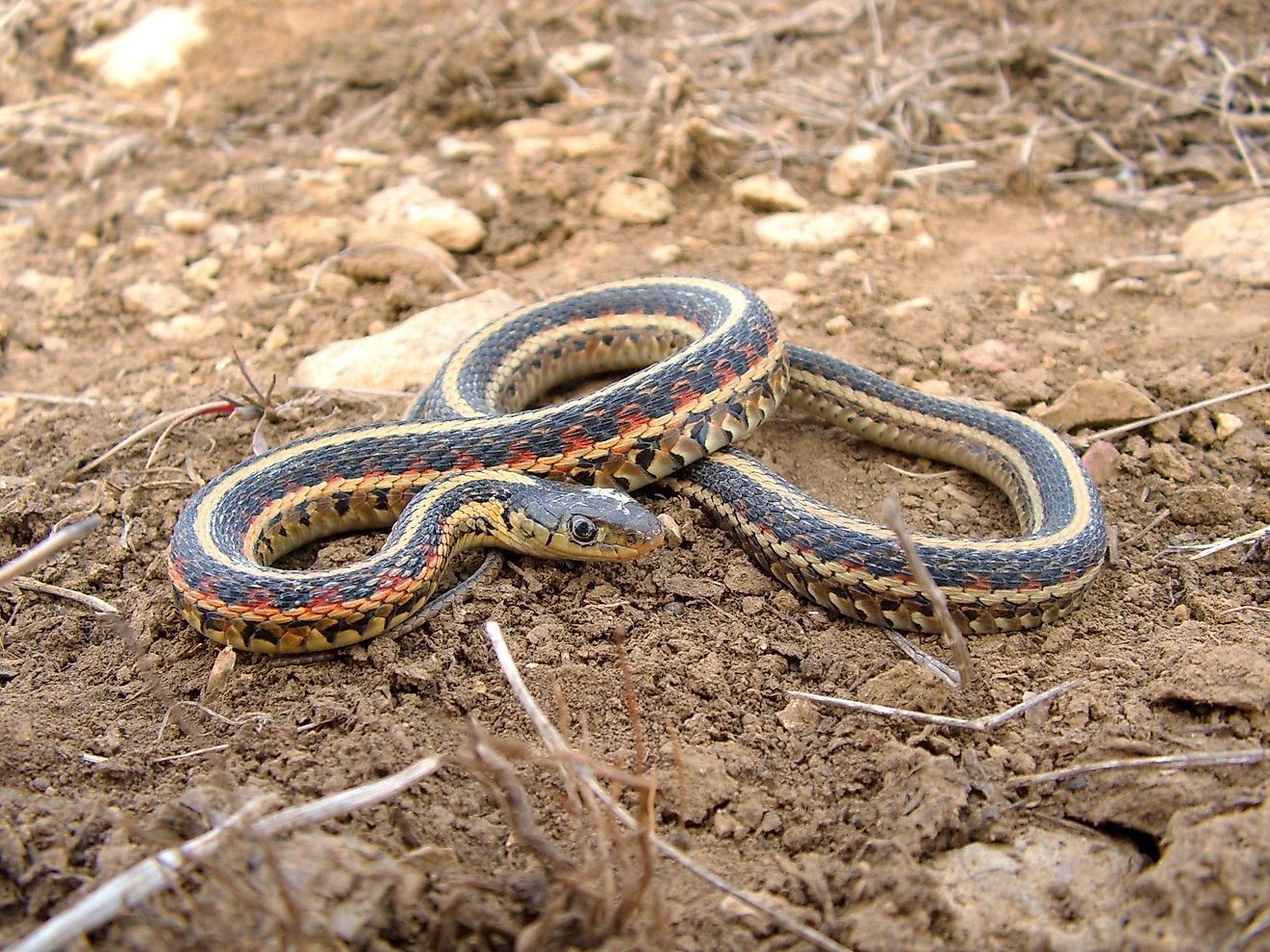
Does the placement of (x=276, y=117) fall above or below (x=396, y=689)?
above

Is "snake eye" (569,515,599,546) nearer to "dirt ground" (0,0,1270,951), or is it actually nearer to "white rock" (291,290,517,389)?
"dirt ground" (0,0,1270,951)

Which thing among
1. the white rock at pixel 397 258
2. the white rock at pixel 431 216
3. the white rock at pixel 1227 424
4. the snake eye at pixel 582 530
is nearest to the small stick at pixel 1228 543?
the white rock at pixel 1227 424

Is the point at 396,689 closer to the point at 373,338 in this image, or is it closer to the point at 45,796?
the point at 45,796

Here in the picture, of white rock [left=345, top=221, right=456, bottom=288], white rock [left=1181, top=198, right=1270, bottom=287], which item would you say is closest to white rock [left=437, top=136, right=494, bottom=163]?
white rock [left=345, top=221, right=456, bottom=288]

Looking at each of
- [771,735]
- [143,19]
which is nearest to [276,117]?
[143,19]

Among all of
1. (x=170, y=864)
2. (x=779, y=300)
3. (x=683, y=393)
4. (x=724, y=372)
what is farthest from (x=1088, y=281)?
(x=170, y=864)
